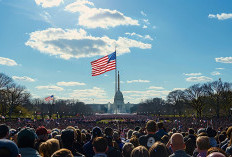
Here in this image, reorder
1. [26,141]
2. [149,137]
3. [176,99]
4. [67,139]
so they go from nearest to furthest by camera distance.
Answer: [26,141], [67,139], [149,137], [176,99]

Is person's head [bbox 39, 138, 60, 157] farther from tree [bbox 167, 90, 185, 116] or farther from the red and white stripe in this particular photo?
tree [bbox 167, 90, 185, 116]

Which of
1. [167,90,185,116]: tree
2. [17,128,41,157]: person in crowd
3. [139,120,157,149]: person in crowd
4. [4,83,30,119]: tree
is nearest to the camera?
[17,128,41,157]: person in crowd

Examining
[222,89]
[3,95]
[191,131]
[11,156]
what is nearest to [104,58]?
[191,131]

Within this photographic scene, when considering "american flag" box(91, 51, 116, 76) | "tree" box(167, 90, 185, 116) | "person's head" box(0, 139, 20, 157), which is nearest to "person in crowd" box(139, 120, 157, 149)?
"person's head" box(0, 139, 20, 157)

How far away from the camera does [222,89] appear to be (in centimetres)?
7438

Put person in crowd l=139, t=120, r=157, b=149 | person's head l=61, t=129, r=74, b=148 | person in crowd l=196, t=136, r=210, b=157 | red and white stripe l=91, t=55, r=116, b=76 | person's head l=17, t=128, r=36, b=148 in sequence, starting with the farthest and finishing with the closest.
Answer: red and white stripe l=91, t=55, r=116, b=76 < person in crowd l=139, t=120, r=157, b=149 < person's head l=61, t=129, r=74, b=148 < person in crowd l=196, t=136, r=210, b=157 < person's head l=17, t=128, r=36, b=148

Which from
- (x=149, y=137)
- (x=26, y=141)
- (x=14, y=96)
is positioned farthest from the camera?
(x=14, y=96)

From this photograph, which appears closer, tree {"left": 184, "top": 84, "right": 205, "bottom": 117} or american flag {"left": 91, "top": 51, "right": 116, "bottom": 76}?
american flag {"left": 91, "top": 51, "right": 116, "bottom": 76}

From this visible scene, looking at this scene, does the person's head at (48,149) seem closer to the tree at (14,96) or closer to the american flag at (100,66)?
the american flag at (100,66)

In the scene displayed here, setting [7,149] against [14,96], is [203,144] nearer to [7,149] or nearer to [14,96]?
[7,149]

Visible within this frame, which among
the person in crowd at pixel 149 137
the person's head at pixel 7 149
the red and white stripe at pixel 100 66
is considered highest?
the red and white stripe at pixel 100 66

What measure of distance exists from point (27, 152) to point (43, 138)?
241 cm

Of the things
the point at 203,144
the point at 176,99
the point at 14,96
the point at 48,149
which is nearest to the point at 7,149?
the point at 48,149

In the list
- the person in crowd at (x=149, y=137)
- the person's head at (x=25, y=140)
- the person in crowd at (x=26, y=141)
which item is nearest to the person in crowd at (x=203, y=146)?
the person in crowd at (x=149, y=137)
